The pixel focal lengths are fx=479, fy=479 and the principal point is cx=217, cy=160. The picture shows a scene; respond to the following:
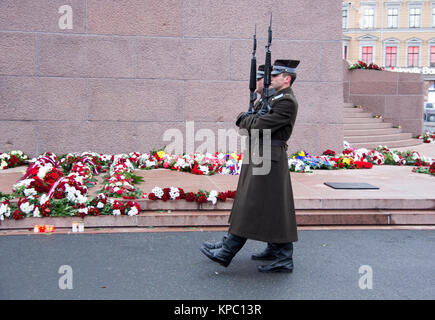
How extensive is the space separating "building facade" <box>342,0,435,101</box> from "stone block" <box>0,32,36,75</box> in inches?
1877

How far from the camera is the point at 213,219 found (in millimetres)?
6094

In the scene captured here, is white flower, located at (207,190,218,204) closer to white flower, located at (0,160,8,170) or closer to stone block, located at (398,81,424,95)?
white flower, located at (0,160,8,170)

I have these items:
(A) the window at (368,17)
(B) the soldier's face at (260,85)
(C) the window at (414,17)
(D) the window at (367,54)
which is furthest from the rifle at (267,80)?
(C) the window at (414,17)

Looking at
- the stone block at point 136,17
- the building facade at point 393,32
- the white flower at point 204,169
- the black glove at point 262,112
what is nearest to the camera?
the black glove at point 262,112

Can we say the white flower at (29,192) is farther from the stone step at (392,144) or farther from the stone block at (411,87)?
the stone block at (411,87)

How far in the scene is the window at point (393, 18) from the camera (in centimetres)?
5218

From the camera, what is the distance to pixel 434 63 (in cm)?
5212

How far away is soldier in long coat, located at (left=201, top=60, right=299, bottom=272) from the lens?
427cm

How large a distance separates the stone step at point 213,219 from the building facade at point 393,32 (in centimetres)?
4932

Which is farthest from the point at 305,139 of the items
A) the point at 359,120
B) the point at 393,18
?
the point at 393,18

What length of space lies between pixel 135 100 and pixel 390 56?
49367 millimetres

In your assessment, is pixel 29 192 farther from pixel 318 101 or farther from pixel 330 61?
pixel 330 61

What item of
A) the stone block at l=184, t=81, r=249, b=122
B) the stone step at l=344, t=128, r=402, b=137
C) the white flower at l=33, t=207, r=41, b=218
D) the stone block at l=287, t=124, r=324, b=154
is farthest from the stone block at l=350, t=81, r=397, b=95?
the white flower at l=33, t=207, r=41, b=218

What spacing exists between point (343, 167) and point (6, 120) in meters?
6.81
